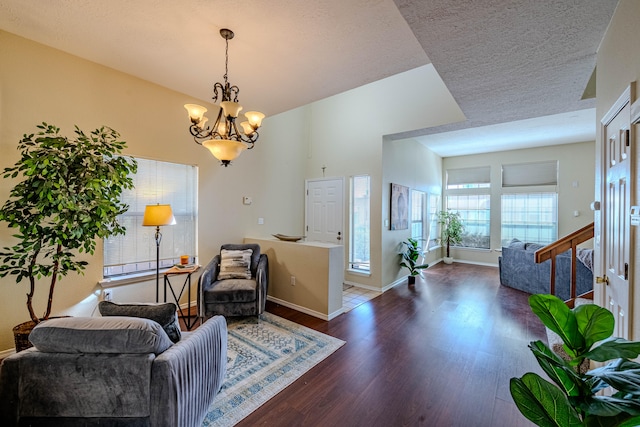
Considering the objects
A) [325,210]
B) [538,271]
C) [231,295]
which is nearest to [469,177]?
[538,271]

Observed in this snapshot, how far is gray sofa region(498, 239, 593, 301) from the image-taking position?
3.99 meters

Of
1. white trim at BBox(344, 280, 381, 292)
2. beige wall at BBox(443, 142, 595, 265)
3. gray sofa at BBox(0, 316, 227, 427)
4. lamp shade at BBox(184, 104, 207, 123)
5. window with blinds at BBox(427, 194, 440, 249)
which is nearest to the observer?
gray sofa at BBox(0, 316, 227, 427)

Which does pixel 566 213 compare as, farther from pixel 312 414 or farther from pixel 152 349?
pixel 152 349

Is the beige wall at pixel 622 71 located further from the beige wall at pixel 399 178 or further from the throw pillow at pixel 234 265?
the throw pillow at pixel 234 265

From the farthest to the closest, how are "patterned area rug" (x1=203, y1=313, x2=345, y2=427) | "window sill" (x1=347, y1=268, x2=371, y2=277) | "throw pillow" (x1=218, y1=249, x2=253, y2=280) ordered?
"window sill" (x1=347, y1=268, x2=371, y2=277) → "throw pillow" (x1=218, y1=249, x2=253, y2=280) → "patterned area rug" (x1=203, y1=313, x2=345, y2=427)

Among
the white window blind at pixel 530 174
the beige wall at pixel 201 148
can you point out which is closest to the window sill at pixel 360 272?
the beige wall at pixel 201 148

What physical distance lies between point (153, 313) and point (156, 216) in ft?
4.97

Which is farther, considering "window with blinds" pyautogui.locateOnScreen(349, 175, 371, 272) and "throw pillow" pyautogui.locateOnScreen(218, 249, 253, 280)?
"window with blinds" pyautogui.locateOnScreen(349, 175, 371, 272)

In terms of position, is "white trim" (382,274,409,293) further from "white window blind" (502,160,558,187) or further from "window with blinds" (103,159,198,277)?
"white window blind" (502,160,558,187)

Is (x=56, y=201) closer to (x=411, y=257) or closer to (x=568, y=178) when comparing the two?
(x=411, y=257)

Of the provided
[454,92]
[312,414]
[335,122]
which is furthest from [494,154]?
[312,414]

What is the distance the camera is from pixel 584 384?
31.5 inches

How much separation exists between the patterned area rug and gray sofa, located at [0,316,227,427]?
60 cm

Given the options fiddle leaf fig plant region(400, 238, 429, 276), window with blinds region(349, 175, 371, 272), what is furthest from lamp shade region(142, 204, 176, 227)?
fiddle leaf fig plant region(400, 238, 429, 276)
